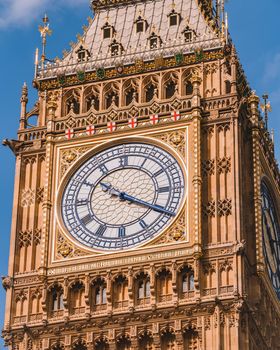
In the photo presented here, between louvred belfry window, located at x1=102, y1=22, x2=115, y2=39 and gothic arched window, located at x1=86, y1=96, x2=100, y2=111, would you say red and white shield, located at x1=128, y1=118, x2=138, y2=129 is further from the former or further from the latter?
louvred belfry window, located at x1=102, y1=22, x2=115, y2=39

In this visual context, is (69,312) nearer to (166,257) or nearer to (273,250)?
(166,257)

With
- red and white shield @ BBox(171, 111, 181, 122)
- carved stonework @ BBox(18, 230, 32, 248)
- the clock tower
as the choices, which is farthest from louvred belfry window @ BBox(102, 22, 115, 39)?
carved stonework @ BBox(18, 230, 32, 248)

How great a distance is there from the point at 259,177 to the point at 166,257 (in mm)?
3904

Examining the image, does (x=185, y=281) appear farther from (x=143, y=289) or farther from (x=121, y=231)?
(x=121, y=231)

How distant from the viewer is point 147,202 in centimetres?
4412

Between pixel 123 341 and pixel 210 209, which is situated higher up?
pixel 210 209

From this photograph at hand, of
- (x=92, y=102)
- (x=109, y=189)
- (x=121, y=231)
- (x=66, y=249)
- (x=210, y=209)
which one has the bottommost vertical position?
(x=66, y=249)

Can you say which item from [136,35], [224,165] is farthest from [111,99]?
[224,165]

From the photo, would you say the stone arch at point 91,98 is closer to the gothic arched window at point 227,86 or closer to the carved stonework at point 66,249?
the gothic arched window at point 227,86

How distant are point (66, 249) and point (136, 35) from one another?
747 cm

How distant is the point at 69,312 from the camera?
4312 cm

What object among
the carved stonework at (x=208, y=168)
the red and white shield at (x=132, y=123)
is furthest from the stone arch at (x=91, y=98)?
the carved stonework at (x=208, y=168)

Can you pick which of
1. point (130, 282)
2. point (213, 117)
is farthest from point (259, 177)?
point (130, 282)

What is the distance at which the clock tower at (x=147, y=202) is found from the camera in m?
42.6
